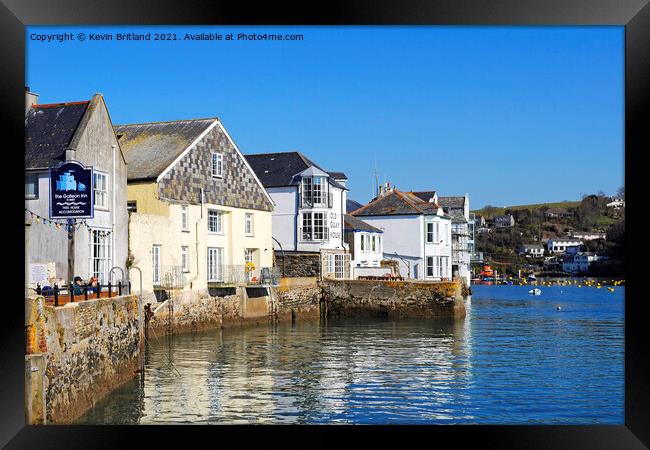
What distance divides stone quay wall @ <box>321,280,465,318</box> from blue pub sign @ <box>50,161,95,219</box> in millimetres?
20863

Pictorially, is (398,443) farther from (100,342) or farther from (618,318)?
(618,318)

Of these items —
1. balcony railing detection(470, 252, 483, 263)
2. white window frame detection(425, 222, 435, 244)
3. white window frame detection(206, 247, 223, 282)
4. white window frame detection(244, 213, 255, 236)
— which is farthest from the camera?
balcony railing detection(470, 252, 483, 263)

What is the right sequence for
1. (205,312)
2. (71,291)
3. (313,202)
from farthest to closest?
(313,202) < (205,312) < (71,291)

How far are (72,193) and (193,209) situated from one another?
12500 millimetres

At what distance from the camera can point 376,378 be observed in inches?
756

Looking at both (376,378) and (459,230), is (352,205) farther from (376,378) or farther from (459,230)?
(376,378)

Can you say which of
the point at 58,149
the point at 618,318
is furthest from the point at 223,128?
the point at 618,318

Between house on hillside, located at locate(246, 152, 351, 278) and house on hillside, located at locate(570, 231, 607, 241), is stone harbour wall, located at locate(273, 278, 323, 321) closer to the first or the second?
house on hillside, located at locate(246, 152, 351, 278)

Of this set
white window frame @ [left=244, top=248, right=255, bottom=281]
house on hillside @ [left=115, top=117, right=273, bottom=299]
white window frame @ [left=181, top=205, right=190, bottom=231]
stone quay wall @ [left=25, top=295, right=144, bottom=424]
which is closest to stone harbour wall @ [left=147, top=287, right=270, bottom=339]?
house on hillside @ [left=115, top=117, right=273, bottom=299]

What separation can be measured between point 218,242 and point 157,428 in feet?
A: 71.2

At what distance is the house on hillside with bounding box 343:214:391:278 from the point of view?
1789 inches
